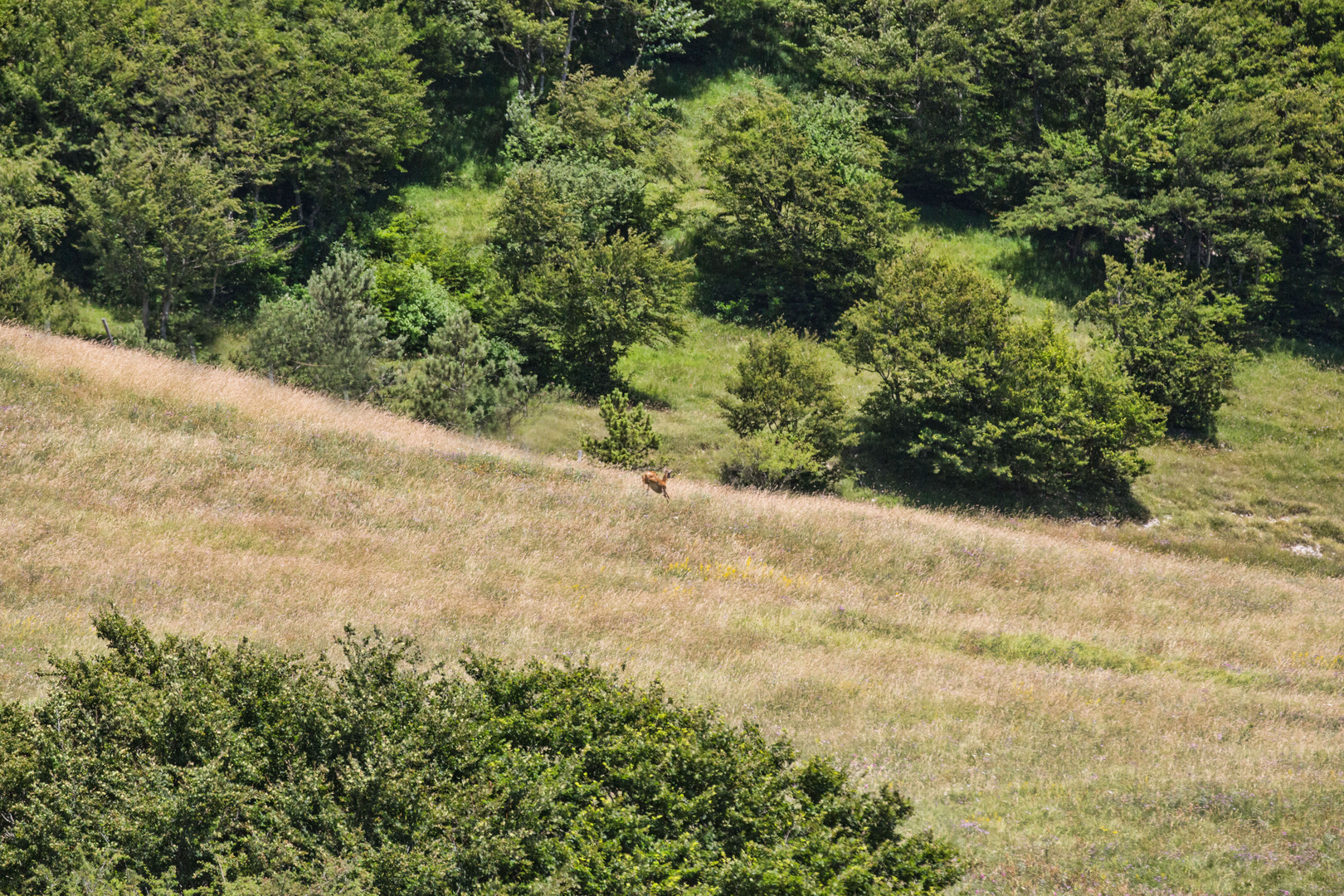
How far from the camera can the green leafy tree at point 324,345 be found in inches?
1213

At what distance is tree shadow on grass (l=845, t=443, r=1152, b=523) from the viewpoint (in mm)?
35000

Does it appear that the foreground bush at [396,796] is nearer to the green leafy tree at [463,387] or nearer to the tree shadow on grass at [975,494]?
the green leafy tree at [463,387]

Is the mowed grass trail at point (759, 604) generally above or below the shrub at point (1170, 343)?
below

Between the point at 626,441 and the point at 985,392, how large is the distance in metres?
13.2

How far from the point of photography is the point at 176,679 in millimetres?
10352

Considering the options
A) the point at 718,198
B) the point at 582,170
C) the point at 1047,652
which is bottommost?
the point at 1047,652

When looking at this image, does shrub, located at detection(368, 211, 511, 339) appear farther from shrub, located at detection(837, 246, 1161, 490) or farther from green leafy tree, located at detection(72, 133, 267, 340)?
shrub, located at detection(837, 246, 1161, 490)

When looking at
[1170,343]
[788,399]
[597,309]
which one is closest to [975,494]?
[788,399]

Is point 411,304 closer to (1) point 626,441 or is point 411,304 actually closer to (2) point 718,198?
(2) point 718,198

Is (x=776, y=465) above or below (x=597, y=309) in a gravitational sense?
below

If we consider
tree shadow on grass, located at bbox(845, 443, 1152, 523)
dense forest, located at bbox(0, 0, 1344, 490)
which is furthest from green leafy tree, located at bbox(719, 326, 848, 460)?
tree shadow on grass, located at bbox(845, 443, 1152, 523)

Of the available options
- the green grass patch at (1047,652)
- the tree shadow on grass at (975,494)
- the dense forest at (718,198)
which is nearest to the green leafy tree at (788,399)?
the dense forest at (718,198)

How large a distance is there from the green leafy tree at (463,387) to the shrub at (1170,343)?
25.5 m

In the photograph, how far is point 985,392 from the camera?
3453cm
